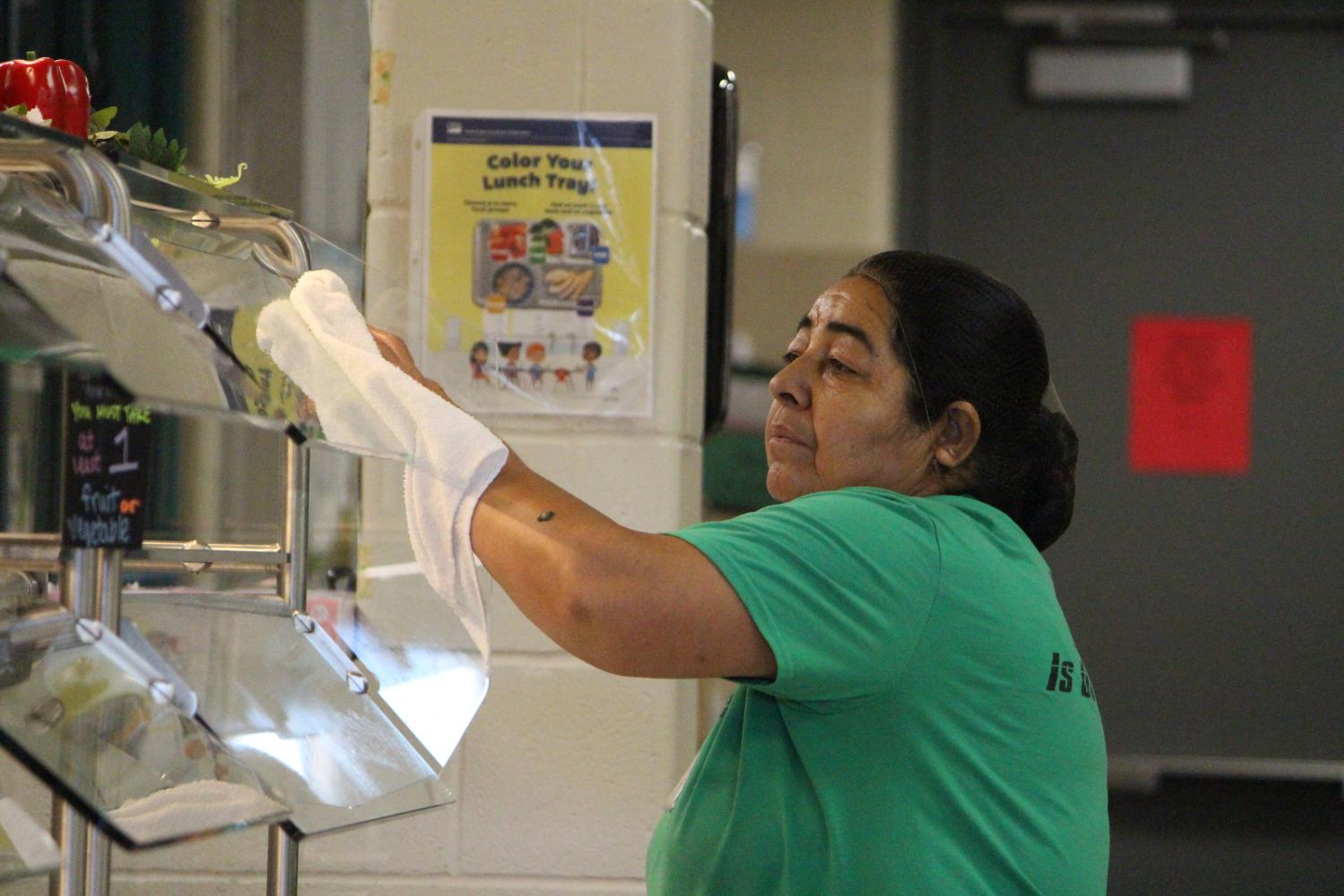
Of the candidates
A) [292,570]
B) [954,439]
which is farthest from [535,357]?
[954,439]

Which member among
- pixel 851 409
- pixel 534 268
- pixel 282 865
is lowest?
pixel 282 865

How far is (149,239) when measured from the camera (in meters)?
0.87

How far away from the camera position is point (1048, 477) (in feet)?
3.85

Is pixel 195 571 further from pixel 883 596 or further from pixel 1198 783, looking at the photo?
pixel 1198 783

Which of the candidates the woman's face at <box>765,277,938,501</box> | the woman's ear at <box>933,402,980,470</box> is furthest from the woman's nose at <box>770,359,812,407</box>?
the woman's ear at <box>933,402,980,470</box>

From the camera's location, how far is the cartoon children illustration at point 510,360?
165 centimetres

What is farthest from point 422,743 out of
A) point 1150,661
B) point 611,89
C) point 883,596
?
point 1150,661

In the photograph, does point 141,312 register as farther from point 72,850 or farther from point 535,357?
point 535,357

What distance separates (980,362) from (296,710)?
0.57 metres

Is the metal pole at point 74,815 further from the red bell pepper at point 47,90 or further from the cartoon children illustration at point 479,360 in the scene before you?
the cartoon children illustration at point 479,360

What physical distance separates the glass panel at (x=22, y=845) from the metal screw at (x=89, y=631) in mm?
196

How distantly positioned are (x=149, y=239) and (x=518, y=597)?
319 mm

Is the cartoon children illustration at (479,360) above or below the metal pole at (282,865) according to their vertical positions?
above

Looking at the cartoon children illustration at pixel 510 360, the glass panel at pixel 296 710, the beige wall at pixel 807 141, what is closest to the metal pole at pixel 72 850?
the glass panel at pixel 296 710
